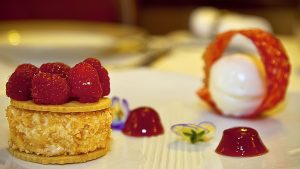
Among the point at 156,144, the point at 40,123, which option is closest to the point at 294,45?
the point at 156,144

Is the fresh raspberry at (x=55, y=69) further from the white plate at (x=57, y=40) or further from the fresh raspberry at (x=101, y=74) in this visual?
the white plate at (x=57, y=40)

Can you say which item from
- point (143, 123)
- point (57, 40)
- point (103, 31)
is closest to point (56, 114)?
point (143, 123)

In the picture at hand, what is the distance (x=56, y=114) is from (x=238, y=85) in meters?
0.44

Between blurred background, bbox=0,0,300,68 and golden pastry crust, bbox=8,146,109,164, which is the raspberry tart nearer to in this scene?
golden pastry crust, bbox=8,146,109,164

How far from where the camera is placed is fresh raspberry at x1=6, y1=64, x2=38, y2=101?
2.88 ft

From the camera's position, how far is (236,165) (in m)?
0.85

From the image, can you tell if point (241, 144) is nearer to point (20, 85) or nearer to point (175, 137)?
point (175, 137)

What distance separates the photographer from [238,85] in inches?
44.4

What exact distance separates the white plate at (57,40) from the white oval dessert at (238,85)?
522mm

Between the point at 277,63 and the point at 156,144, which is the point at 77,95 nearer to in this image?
the point at 156,144

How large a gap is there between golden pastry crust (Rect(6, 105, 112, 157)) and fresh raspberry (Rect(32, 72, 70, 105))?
2 cm

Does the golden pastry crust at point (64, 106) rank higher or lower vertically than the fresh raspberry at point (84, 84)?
lower

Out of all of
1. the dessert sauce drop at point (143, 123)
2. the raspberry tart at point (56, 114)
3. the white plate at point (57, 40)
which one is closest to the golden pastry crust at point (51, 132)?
the raspberry tart at point (56, 114)

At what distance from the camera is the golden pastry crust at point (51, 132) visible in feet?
2.81
